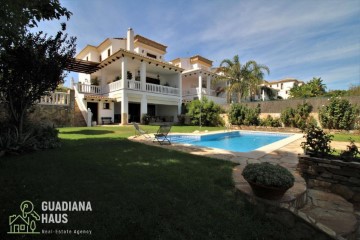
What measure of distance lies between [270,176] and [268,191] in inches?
10.0

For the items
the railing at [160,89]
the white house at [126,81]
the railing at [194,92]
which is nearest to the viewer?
the white house at [126,81]

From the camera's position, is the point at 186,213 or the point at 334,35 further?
the point at 334,35

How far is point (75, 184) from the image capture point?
3.55 m

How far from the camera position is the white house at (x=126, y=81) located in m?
17.8

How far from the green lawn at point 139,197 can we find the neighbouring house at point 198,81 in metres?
22.1

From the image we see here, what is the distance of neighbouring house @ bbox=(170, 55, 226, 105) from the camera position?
2642cm

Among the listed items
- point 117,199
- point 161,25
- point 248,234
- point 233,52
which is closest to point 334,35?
point 161,25

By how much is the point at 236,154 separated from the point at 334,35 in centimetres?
1203

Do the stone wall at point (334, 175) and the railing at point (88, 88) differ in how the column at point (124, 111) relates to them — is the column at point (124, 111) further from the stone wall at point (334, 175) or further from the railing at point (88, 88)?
the stone wall at point (334, 175)

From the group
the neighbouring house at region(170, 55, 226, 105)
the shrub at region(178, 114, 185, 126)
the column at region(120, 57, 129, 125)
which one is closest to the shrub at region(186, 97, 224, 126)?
the shrub at region(178, 114, 185, 126)

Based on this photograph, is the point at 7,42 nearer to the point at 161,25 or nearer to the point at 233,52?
the point at 161,25

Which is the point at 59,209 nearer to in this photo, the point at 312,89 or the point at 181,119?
the point at 181,119

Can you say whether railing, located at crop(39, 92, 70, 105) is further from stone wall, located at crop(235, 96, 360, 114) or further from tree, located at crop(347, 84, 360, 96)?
tree, located at crop(347, 84, 360, 96)

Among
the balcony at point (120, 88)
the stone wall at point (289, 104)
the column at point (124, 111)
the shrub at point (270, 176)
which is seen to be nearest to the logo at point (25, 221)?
the shrub at point (270, 176)
